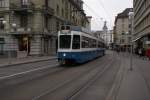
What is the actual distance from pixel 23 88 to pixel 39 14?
3475cm

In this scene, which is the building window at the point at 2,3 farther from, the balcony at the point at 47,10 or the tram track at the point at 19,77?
the tram track at the point at 19,77

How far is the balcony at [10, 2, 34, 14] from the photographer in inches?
1776

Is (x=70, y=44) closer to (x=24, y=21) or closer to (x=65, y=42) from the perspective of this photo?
(x=65, y=42)

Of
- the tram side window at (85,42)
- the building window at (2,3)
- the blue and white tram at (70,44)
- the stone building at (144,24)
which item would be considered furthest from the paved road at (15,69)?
the stone building at (144,24)

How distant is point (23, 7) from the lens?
45.4 meters

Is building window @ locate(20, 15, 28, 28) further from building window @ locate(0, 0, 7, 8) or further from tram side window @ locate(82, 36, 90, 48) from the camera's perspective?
tram side window @ locate(82, 36, 90, 48)

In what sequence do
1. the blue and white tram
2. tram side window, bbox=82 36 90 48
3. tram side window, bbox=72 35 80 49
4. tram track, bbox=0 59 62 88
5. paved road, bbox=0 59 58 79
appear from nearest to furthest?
tram track, bbox=0 59 62 88, paved road, bbox=0 59 58 79, the blue and white tram, tram side window, bbox=72 35 80 49, tram side window, bbox=82 36 90 48

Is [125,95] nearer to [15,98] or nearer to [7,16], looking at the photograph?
[15,98]

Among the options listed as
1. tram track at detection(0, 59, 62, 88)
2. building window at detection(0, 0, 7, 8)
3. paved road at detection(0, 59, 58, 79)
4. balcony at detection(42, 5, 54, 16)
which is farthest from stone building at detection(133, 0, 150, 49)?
tram track at detection(0, 59, 62, 88)

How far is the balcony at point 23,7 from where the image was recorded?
4512 cm

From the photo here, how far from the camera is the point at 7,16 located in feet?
152

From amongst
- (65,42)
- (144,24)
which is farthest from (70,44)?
(144,24)

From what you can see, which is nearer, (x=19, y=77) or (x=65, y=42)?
(x=19, y=77)

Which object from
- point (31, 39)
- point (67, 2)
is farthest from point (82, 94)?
point (67, 2)
